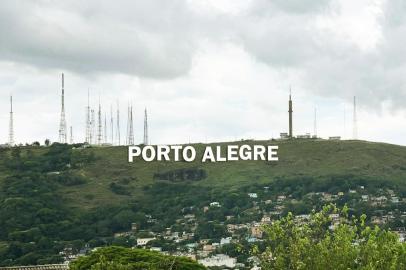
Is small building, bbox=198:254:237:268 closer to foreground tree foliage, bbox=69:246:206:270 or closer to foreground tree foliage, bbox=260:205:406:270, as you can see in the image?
foreground tree foliage, bbox=69:246:206:270

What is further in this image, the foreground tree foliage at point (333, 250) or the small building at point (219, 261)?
the small building at point (219, 261)

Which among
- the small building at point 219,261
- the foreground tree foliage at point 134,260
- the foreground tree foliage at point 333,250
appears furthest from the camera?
the small building at point 219,261

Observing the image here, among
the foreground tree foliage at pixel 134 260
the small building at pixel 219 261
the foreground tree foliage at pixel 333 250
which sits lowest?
the small building at pixel 219 261

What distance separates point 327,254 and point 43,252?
13255cm

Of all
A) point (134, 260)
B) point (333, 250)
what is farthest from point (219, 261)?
point (333, 250)

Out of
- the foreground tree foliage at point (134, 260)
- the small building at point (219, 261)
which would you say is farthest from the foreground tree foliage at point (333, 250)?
the small building at point (219, 261)

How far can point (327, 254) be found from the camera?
42.0 meters

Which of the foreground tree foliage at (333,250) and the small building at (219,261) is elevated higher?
the foreground tree foliage at (333,250)

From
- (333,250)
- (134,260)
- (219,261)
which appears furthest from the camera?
(219,261)

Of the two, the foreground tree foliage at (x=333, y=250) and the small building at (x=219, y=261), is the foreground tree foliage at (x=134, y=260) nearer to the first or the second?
the foreground tree foliage at (x=333, y=250)

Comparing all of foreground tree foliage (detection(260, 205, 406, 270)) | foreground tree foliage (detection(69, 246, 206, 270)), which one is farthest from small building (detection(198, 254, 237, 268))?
foreground tree foliage (detection(260, 205, 406, 270))

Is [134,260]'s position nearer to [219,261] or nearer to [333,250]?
[333,250]

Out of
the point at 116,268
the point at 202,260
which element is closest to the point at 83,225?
the point at 202,260

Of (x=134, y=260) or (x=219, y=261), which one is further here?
(x=219, y=261)
